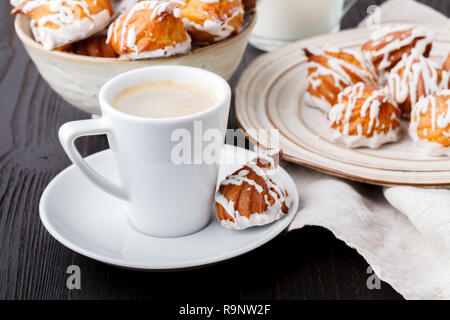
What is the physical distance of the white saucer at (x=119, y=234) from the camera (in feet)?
1.99

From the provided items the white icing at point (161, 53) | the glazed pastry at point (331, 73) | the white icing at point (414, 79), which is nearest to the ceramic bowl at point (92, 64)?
the white icing at point (161, 53)

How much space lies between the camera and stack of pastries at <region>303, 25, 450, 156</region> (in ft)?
2.62

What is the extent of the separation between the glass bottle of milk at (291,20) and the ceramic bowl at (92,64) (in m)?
0.24

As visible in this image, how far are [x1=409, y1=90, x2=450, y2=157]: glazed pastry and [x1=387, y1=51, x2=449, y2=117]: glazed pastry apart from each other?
4cm

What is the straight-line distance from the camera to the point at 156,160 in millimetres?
615

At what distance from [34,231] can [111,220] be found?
0.10 m

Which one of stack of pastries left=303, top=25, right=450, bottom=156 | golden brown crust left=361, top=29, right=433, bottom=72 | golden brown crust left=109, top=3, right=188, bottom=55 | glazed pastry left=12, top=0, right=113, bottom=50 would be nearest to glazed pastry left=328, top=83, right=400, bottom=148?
stack of pastries left=303, top=25, right=450, bottom=156

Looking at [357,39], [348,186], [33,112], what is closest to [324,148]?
[348,186]

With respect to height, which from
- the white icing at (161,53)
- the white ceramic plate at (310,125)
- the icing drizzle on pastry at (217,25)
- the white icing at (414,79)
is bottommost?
the white ceramic plate at (310,125)

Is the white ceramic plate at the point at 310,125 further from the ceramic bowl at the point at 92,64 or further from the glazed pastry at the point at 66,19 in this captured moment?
the glazed pastry at the point at 66,19

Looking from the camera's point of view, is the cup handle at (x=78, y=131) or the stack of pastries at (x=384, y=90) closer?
the cup handle at (x=78, y=131)

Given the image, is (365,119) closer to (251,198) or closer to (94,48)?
(251,198)

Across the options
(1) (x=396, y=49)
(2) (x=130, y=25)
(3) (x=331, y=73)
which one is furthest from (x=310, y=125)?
(2) (x=130, y=25)

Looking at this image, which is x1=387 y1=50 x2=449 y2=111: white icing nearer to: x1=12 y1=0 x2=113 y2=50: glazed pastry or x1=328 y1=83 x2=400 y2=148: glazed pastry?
x1=328 y1=83 x2=400 y2=148: glazed pastry
